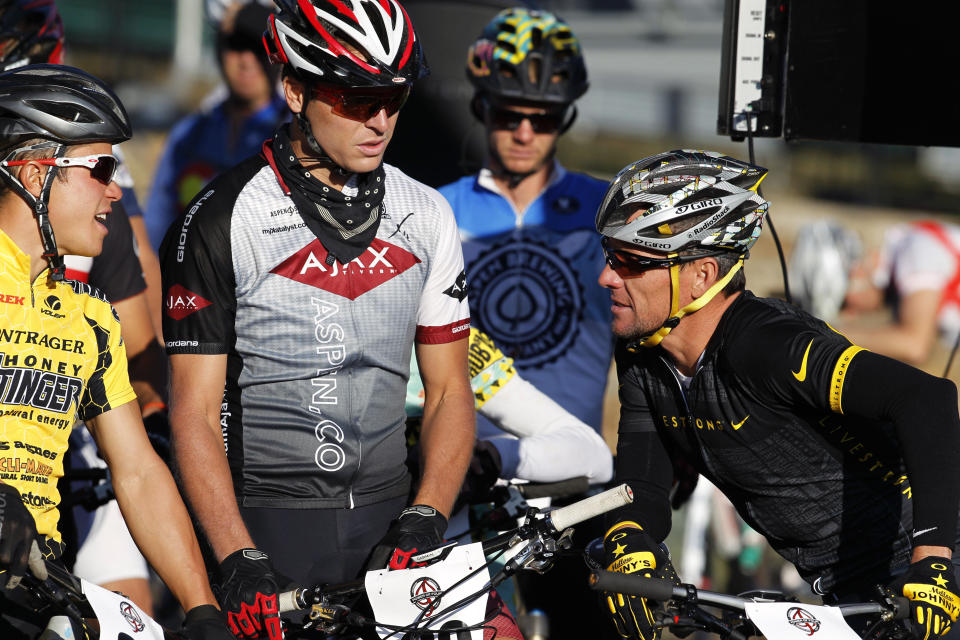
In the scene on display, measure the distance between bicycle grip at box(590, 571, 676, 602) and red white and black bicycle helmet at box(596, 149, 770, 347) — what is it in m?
1.09

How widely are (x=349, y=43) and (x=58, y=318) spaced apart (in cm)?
135

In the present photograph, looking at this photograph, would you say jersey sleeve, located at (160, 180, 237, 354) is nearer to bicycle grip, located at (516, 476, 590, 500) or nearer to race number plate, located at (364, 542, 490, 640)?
race number plate, located at (364, 542, 490, 640)

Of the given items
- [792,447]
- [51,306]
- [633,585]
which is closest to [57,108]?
[51,306]

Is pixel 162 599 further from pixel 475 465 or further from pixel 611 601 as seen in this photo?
pixel 611 601

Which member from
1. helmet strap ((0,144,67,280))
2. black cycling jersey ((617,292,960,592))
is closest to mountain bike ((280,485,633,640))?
black cycling jersey ((617,292,960,592))

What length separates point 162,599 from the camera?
25.6ft

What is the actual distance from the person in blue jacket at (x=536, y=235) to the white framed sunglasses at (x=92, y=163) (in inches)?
105

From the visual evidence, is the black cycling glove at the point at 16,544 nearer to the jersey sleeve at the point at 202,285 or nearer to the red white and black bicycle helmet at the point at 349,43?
the jersey sleeve at the point at 202,285

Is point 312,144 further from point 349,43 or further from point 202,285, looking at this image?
point 202,285

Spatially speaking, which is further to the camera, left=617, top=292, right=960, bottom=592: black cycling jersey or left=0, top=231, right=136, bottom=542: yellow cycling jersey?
left=617, top=292, right=960, bottom=592: black cycling jersey

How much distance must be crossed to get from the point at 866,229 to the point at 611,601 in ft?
59.6

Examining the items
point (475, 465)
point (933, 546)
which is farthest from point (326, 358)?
point (933, 546)

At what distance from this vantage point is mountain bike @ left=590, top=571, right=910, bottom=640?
10.9 feet

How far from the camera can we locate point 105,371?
3619 mm
